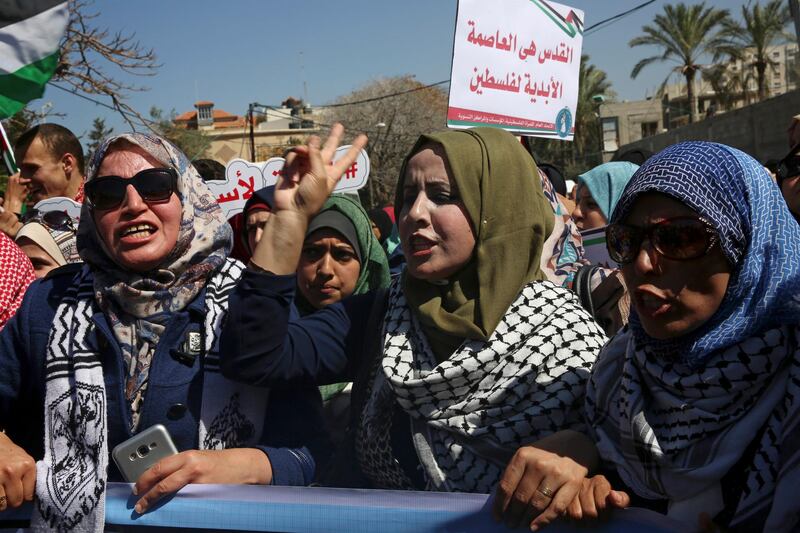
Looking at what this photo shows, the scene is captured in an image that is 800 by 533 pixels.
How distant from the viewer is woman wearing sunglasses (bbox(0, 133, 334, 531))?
220 centimetres

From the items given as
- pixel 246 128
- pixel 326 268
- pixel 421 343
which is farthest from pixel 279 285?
pixel 246 128

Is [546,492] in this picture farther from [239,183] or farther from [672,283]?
[239,183]

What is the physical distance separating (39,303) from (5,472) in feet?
1.82

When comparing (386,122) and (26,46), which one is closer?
(26,46)

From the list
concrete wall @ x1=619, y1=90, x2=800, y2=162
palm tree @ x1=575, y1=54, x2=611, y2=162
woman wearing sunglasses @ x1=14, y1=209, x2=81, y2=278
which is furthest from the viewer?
palm tree @ x1=575, y1=54, x2=611, y2=162

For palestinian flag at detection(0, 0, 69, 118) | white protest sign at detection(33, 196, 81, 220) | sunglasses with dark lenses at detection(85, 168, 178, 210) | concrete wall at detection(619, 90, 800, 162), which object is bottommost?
sunglasses with dark lenses at detection(85, 168, 178, 210)

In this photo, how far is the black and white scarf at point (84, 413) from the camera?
7.05 ft

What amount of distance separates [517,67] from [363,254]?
6.90 feet

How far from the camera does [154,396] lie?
2.26 m

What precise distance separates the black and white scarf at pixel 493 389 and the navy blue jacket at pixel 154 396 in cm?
29

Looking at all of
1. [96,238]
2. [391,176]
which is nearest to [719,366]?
[96,238]

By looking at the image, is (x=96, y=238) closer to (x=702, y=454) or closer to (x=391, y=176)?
(x=702, y=454)

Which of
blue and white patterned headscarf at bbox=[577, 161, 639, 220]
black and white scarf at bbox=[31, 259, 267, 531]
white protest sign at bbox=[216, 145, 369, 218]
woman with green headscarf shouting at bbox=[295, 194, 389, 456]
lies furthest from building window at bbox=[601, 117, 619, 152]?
black and white scarf at bbox=[31, 259, 267, 531]

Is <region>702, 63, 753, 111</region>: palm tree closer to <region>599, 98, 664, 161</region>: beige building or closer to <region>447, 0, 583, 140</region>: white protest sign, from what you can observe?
<region>599, 98, 664, 161</region>: beige building
